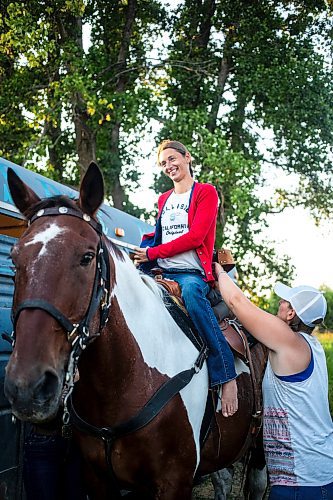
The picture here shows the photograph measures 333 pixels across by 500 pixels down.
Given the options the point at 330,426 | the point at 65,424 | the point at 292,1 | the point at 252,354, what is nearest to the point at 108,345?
the point at 65,424

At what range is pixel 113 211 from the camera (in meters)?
7.46

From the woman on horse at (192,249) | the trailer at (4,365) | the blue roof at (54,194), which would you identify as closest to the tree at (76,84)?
the blue roof at (54,194)

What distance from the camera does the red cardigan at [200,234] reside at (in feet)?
12.9

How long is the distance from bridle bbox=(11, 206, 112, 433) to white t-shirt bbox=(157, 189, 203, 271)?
3.88 feet

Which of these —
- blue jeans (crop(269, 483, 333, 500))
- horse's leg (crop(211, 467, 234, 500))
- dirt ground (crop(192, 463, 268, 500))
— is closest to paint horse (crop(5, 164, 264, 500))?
blue jeans (crop(269, 483, 333, 500))

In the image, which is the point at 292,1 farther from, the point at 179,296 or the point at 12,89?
the point at 179,296

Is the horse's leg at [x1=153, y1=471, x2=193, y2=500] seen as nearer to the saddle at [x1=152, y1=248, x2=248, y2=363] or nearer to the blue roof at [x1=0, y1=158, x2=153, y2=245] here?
the saddle at [x1=152, y1=248, x2=248, y2=363]

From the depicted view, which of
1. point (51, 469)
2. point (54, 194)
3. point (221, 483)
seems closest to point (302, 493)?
point (51, 469)

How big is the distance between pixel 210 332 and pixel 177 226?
0.90 m

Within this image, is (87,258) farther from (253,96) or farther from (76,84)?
(253,96)

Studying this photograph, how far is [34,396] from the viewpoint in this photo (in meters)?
2.28

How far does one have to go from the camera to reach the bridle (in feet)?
7.97

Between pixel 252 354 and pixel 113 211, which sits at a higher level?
pixel 113 211

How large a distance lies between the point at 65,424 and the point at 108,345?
18.9 inches
